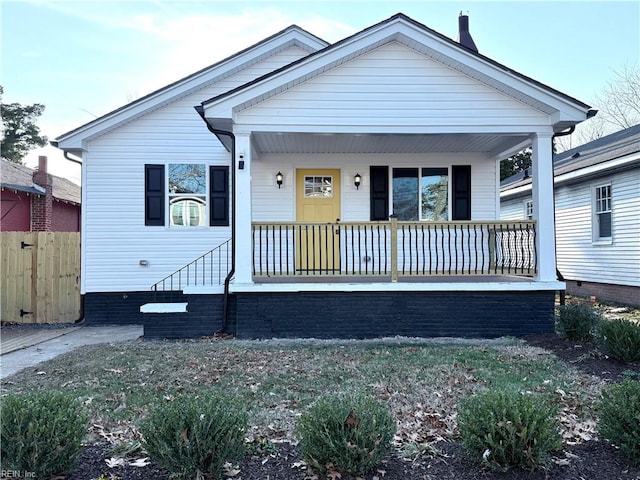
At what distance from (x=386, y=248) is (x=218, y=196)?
3610 millimetres

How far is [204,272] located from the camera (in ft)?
30.6

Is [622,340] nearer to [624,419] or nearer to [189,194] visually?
[624,419]

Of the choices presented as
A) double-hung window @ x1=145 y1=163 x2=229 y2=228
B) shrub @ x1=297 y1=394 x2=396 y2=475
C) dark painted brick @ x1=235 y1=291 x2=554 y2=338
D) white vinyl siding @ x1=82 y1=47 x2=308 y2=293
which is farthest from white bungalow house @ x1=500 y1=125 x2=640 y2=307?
shrub @ x1=297 y1=394 x2=396 y2=475

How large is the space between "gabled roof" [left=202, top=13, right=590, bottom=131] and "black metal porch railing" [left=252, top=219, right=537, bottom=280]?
6.25ft

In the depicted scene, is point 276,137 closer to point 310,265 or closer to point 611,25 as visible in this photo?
point 310,265

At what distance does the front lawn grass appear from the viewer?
12.4ft

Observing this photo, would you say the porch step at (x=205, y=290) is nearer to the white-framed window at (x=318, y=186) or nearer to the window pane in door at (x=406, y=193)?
the white-framed window at (x=318, y=186)

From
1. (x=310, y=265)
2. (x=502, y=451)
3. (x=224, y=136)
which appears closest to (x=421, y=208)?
(x=310, y=265)

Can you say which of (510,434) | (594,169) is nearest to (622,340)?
(510,434)

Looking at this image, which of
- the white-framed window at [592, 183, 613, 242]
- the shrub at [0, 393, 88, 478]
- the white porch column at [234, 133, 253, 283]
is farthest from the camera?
the white-framed window at [592, 183, 613, 242]

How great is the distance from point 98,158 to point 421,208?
6.60 m

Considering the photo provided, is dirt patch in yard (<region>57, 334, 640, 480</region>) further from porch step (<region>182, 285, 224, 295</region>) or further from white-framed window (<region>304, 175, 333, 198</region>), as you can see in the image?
white-framed window (<region>304, 175, 333, 198</region>)

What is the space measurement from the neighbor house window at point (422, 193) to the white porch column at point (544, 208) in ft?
7.97

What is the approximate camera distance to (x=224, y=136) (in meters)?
7.91
